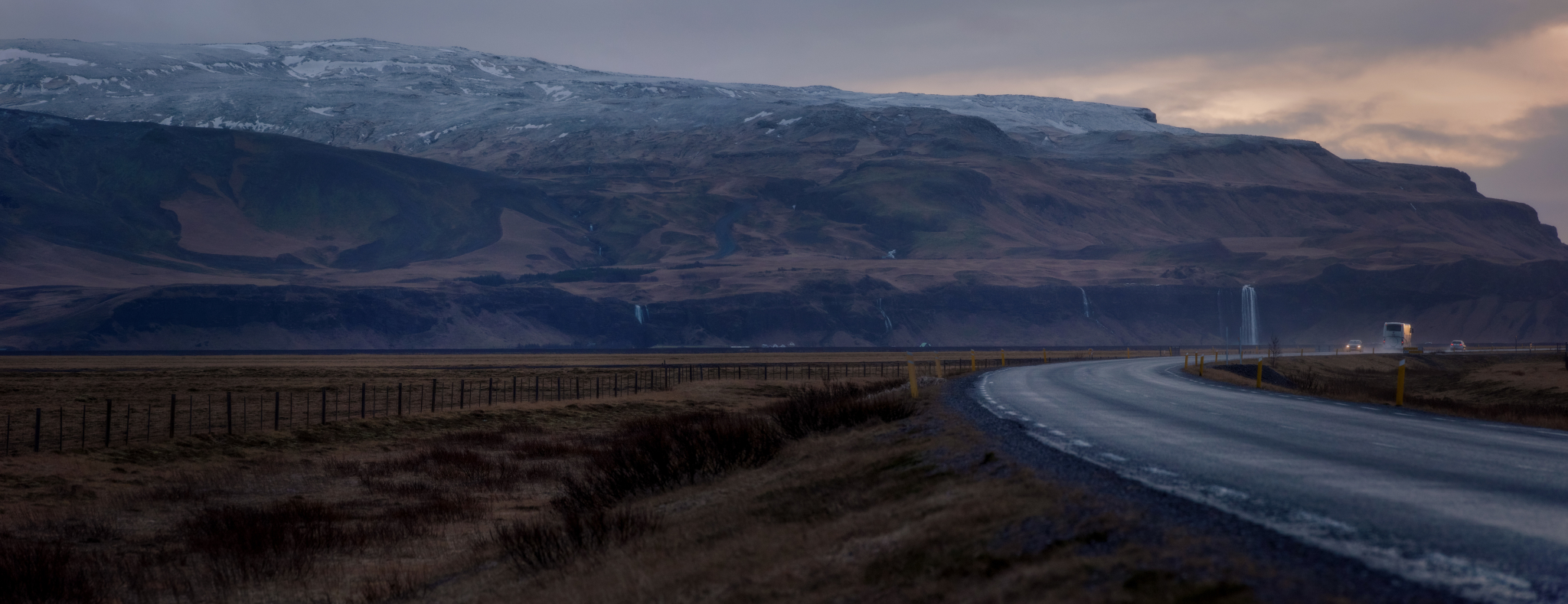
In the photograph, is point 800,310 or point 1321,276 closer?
point 800,310

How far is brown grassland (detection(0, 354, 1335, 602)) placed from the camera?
6.96 metres

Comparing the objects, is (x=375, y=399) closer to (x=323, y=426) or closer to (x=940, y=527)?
(x=323, y=426)

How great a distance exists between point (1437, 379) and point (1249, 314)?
126 m

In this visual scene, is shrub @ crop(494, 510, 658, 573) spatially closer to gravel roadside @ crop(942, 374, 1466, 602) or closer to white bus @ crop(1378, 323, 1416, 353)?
gravel roadside @ crop(942, 374, 1466, 602)

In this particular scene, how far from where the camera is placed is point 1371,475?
33.4 feet

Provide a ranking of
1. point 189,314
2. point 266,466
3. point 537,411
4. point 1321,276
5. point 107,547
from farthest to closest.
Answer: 1. point 1321,276
2. point 189,314
3. point 537,411
4. point 266,466
5. point 107,547

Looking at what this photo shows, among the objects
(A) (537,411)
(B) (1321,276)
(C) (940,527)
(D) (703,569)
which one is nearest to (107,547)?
(D) (703,569)

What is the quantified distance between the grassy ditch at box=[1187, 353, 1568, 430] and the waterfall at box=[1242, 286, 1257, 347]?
9160 cm

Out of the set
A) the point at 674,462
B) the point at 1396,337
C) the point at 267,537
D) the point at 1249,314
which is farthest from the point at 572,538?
the point at 1249,314

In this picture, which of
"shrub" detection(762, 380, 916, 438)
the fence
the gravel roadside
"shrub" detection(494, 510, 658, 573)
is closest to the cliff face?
the fence

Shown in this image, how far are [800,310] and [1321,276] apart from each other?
295ft

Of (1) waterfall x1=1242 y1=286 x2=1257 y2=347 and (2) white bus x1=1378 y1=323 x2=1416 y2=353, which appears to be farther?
(1) waterfall x1=1242 y1=286 x2=1257 y2=347

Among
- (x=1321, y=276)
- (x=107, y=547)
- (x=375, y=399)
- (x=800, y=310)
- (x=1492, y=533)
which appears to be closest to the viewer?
(x=1492, y=533)

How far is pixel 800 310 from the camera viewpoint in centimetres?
18088
